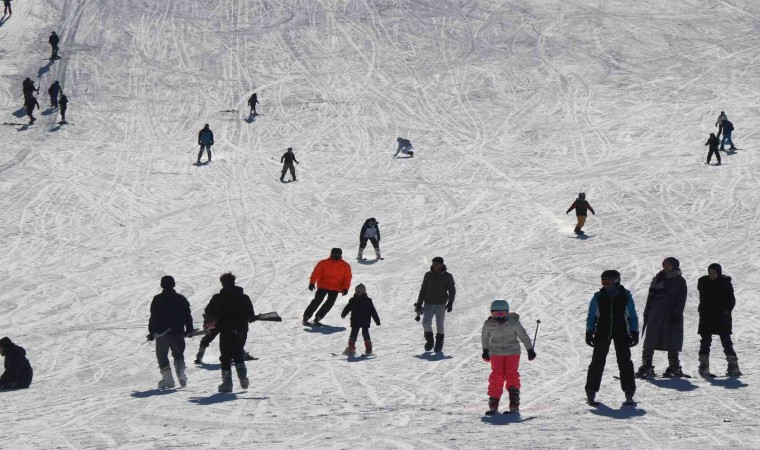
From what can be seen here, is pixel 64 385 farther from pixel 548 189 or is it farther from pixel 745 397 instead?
pixel 548 189

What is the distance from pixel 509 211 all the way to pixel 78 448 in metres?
18.1

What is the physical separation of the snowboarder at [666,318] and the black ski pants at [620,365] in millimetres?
1591

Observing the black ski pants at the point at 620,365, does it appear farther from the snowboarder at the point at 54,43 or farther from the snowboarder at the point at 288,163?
the snowboarder at the point at 54,43

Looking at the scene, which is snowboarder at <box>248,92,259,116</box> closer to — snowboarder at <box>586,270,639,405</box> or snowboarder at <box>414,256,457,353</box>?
snowboarder at <box>414,256,457,353</box>

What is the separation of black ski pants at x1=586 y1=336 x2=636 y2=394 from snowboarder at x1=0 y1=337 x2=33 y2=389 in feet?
21.2

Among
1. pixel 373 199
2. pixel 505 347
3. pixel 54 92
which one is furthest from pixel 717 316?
pixel 54 92

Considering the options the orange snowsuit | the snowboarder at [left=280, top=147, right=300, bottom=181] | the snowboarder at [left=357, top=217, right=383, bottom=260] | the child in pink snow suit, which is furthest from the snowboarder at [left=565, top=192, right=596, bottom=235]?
the child in pink snow suit

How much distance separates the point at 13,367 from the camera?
12.1 metres

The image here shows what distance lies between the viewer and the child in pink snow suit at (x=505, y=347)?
9570mm

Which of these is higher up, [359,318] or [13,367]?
[359,318]

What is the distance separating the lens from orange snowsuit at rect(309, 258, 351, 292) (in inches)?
626

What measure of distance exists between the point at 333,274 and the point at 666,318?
6103 millimetres

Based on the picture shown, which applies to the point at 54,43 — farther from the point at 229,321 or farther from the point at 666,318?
the point at 666,318

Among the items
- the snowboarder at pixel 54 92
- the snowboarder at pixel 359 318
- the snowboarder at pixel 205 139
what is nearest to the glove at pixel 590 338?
the snowboarder at pixel 359 318
